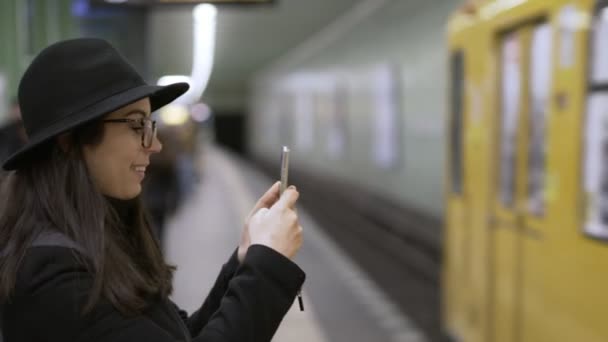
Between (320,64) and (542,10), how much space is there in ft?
62.7

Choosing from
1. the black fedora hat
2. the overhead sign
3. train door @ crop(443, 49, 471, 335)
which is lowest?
train door @ crop(443, 49, 471, 335)

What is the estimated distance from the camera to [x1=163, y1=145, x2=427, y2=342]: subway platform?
5137mm

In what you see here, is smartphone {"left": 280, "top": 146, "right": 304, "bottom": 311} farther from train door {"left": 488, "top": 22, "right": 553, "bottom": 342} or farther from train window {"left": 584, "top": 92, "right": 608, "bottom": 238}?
train door {"left": 488, "top": 22, "right": 553, "bottom": 342}

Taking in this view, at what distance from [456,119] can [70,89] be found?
460 cm

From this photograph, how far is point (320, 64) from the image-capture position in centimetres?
2286

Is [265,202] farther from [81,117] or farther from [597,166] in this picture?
[597,166]

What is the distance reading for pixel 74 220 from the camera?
139 centimetres

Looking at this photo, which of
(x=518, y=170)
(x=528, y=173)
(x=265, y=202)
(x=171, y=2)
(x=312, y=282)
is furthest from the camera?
(x=312, y=282)

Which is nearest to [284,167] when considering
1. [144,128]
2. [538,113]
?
[144,128]

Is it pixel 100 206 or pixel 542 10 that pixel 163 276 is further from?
pixel 542 10

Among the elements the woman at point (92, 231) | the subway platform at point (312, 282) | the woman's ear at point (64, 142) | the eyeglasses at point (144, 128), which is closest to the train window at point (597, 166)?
the subway platform at point (312, 282)

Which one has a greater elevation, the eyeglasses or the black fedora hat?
the black fedora hat

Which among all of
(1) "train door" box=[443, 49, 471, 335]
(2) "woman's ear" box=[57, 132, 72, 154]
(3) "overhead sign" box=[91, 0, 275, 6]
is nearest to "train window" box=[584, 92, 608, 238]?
(3) "overhead sign" box=[91, 0, 275, 6]

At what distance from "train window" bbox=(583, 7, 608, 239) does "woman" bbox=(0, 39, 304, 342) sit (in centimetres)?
212
